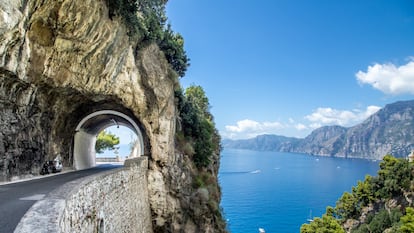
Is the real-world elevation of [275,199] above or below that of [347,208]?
below

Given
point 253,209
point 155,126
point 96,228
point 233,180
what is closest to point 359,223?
point 253,209

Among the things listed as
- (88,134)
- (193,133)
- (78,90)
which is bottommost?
(88,134)

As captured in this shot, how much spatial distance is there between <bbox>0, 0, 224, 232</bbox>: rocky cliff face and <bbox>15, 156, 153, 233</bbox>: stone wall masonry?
2.66 metres

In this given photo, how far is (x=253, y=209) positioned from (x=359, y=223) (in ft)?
94.3

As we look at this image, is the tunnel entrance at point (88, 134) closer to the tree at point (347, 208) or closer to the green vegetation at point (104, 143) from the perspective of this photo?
the green vegetation at point (104, 143)

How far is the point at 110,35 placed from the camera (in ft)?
40.4

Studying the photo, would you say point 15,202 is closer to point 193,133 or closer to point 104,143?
point 193,133

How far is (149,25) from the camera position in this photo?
16969mm

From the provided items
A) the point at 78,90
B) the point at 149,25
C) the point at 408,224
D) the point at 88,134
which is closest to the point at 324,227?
the point at 408,224

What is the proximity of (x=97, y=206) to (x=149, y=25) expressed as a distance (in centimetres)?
1239

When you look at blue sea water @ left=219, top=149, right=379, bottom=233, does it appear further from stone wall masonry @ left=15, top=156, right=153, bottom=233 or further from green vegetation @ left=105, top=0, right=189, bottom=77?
stone wall masonry @ left=15, top=156, right=153, bottom=233

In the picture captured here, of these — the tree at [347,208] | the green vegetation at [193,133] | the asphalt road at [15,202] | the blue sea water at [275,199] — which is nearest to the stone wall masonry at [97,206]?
the asphalt road at [15,202]

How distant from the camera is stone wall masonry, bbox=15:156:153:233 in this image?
4065 mm

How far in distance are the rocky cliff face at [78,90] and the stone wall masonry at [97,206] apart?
266 cm
